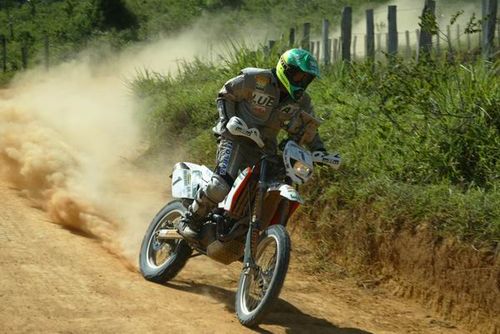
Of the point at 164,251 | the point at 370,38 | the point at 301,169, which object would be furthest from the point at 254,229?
the point at 370,38

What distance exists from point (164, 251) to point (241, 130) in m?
1.73

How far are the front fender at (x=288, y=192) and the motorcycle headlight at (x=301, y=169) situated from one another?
13 cm

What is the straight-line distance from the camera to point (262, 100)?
650cm

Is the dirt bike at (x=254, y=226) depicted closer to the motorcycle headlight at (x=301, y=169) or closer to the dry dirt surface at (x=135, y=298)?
the motorcycle headlight at (x=301, y=169)

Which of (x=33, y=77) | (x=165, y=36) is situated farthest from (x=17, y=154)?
(x=165, y=36)

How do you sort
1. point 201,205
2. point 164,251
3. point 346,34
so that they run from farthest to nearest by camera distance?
point 346,34
point 164,251
point 201,205

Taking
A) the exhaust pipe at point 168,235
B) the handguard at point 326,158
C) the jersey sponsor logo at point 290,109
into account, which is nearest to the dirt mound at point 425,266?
the handguard at point 326,158

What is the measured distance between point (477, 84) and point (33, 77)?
21220 millimetres

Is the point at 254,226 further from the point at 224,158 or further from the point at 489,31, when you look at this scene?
the point at 489,31

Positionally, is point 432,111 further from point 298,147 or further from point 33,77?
point 33,77

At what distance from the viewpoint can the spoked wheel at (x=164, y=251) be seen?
6.87 metres

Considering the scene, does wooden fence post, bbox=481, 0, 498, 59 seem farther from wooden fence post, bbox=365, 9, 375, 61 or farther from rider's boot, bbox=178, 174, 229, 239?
rider's boot, bbox=178, 174, 229, 239

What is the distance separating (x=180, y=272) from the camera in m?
7.47

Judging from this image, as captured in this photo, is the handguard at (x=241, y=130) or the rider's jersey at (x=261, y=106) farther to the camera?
the rider's jersey at (x=261, y=106)
